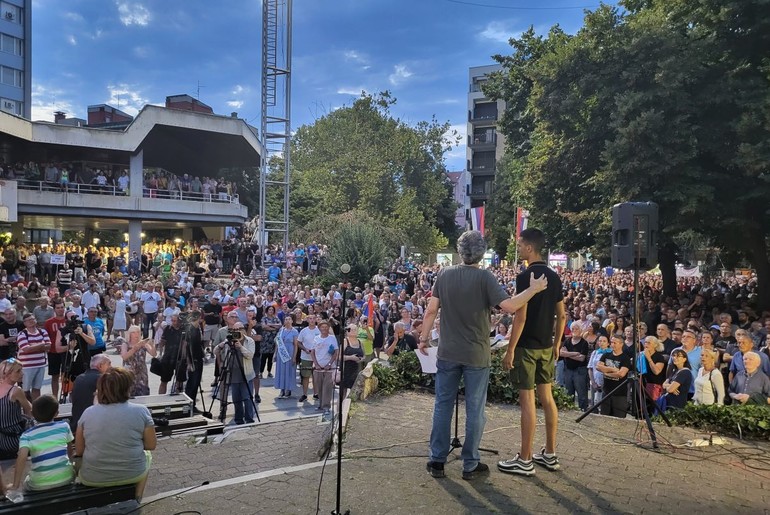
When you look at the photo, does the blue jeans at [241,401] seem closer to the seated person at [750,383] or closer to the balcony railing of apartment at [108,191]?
the seated person at [750,383]

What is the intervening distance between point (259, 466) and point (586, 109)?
15.4m

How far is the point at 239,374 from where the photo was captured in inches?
331

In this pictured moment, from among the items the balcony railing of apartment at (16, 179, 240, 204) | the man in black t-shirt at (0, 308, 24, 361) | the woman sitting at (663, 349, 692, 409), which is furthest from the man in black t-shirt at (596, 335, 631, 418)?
the balcony railing of apartment at (16, 179, 240, 204)

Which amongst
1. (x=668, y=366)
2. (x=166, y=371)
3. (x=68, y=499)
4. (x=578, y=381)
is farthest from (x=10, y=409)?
(x=668, y=366)

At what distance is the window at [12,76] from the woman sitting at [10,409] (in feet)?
206

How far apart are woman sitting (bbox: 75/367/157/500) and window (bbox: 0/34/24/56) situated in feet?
213

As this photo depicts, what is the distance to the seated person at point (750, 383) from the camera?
268 inches

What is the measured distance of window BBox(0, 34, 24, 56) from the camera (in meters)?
54.8

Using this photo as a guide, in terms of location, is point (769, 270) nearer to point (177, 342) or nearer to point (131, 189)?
point (177, 342)

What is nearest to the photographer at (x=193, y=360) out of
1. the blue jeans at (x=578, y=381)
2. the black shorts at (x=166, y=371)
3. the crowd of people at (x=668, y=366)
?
the black shorts at (x=166, y=371)

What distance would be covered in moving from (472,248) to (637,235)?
284 cm

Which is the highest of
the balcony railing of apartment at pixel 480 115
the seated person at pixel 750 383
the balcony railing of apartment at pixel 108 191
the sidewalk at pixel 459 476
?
the balcony railing of apartment at pixel 480 115

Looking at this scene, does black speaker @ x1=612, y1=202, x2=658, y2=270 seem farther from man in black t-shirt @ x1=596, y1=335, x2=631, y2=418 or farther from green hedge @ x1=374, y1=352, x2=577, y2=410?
man in black t-shirt @ x1=596, y1=335, x2=631, y2=418

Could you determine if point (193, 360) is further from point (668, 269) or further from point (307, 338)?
point (668, 269)
